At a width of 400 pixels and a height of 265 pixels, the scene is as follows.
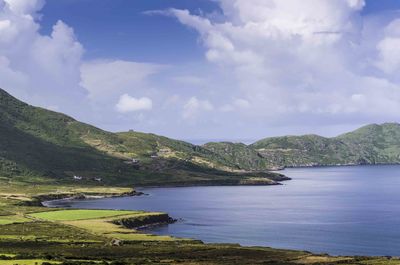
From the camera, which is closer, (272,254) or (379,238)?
(272,254)

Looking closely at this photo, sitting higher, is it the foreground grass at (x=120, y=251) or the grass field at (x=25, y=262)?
the grass field at (x=25, y=262)

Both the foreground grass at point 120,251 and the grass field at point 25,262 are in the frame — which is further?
the foreground grass at point 120,251

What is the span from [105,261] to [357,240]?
348 feet

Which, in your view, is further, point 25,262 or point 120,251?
point 120,251

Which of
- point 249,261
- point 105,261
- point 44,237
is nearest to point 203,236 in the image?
point 44,237

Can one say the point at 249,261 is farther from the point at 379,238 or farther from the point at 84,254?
the point at 379,238

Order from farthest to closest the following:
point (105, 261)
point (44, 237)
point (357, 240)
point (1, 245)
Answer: point (357, 240) < point (44, 237) < point (1, 245) < point (105, 261)

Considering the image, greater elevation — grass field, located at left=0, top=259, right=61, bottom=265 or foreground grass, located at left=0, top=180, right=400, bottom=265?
grass field, located at left=0, top=259, right=61, bottom=265

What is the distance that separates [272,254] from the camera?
460ft

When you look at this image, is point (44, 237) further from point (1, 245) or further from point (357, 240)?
point (357, 240)

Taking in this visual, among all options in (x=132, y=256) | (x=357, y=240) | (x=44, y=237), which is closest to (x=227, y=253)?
(x=132, y=256)

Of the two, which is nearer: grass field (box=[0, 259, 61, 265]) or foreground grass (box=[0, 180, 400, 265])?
grass field (box=[0, 259, 61, 265])

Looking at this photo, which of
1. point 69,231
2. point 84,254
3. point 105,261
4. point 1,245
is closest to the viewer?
point 105,261

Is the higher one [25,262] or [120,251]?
[25,262]
